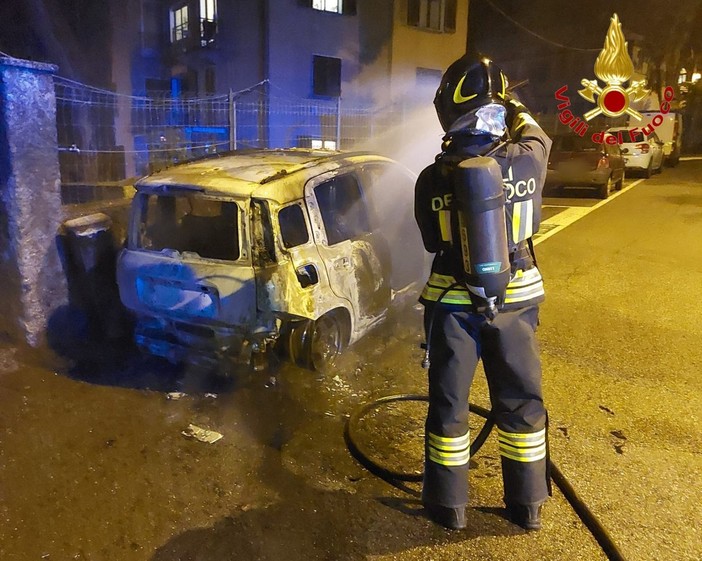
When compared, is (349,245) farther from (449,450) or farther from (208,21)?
(208,21)

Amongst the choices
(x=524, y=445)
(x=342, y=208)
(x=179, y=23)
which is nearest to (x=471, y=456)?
(x=524, y=445)

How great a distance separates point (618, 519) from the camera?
3.18 metres

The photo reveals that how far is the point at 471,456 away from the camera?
11.5 feet

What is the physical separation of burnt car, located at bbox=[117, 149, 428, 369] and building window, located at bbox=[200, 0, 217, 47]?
56.9 ft

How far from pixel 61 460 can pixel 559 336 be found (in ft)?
14.0

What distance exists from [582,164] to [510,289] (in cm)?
1247

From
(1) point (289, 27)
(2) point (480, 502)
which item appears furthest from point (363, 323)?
(1) point (289, 27)

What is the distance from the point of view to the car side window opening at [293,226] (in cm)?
423

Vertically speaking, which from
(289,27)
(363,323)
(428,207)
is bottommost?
(363,323)

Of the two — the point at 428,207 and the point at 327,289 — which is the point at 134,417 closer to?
the point at 327,289

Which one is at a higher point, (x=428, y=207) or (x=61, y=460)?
(x=428, y=207)

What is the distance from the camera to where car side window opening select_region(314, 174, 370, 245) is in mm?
4750

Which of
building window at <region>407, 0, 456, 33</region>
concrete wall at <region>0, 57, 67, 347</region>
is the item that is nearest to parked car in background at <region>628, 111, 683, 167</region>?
building window at <region>407, 0, 456, 33</region>

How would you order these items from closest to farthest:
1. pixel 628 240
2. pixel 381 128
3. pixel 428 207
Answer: pixel 428 207 → pixel 628 240 → pixel 381 128
